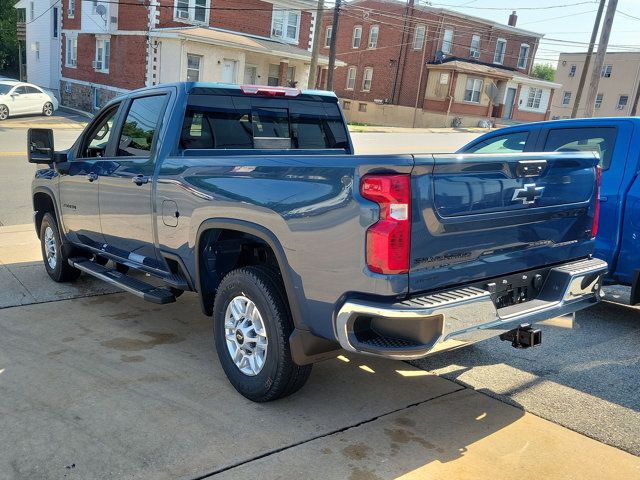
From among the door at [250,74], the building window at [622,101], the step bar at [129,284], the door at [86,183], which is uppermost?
the building window at [622,101]

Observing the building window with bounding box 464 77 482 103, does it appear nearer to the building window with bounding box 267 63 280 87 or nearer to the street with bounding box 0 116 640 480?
the building window with bounding box 267 63 280 87

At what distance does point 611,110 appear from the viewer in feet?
181

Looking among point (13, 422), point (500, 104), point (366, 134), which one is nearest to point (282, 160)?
point (13, 422)

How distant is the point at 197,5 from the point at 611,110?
4207cm

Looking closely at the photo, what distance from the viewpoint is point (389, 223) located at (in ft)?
9.59

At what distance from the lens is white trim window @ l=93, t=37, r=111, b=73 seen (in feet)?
104

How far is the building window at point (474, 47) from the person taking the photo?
144 ft

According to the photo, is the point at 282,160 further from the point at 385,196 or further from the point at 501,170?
the point at 501,170

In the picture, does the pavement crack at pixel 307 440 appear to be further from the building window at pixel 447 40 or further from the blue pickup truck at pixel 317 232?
the building window at pixel 447 40

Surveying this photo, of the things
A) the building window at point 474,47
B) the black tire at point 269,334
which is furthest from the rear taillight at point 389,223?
the building window at point 474,47

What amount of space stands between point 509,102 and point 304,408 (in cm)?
4593

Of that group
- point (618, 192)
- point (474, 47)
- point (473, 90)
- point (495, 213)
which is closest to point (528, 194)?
A: point (495, 213)

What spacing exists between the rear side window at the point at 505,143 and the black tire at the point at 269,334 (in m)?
3.68

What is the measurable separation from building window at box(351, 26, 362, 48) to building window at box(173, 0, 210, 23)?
58.9 feet
